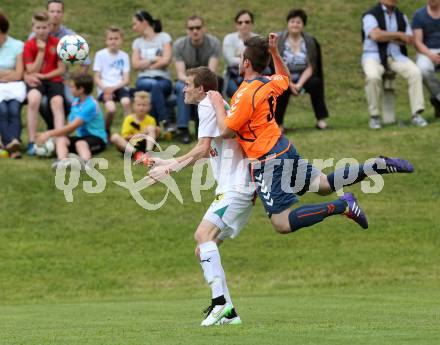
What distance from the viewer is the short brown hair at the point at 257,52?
11.0 m

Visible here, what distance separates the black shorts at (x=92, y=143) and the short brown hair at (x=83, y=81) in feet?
2.66

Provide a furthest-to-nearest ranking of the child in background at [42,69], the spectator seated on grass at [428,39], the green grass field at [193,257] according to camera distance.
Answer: the spectator seated on grass at [428,39]
the child in background at [42,69]
the green grass field at [193,257]

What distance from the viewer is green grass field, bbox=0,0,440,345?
13.1 metres

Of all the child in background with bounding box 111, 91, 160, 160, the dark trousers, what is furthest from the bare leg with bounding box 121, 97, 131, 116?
the dark trousers

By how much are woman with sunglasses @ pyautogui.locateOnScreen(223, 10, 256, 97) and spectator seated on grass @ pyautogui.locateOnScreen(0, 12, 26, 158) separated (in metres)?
3.62

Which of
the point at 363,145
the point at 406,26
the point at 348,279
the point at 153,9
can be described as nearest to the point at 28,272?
the point at 348,279

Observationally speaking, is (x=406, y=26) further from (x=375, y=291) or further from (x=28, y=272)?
(x=28, y=272)

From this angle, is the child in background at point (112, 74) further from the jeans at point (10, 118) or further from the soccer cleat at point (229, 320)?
the soccer cleat at point (229, 320)

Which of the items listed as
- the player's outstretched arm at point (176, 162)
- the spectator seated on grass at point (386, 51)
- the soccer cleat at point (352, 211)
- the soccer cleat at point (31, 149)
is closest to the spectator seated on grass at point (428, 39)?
the spectator seated on grass at point (386, 51)

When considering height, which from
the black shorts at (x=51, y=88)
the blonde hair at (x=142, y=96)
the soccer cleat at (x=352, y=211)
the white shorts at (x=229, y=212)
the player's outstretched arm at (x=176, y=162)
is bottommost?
the soccer cleat at (x=352, y=211)

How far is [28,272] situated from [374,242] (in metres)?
5.35

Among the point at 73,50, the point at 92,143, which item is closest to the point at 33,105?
the point at 92,143

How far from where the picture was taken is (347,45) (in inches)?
1067

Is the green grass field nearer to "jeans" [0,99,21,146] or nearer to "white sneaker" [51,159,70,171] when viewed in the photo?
"white sneaker" [51,159,70,171]
